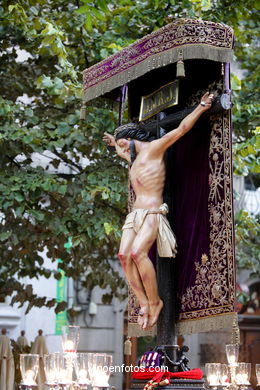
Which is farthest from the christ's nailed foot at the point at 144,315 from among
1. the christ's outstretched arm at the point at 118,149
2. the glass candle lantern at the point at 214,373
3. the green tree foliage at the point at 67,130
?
the green tree foliage at the point at 67,130

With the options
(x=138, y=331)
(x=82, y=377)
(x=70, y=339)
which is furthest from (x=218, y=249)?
(x=70, y=339)

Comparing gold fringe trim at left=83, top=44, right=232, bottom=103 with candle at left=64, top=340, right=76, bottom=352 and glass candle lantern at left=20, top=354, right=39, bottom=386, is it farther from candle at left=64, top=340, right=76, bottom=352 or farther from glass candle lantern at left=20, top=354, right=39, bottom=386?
glass candle lantern at left=20, top=354, right=39, bottom=386

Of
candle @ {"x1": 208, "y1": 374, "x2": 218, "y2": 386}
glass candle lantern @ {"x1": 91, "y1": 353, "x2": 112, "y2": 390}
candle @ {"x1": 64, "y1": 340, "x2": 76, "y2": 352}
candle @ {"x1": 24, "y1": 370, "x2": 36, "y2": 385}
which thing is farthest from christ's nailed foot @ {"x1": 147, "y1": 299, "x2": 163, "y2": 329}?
candle @ {"x1": 24, "y1": 370, "x2": 36, "y2": 385}

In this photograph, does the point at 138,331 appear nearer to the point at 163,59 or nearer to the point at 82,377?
the point at 82,377

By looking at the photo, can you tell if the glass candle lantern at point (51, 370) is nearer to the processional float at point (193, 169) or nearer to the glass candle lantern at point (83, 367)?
the glass candle lantern at point (83, 367)

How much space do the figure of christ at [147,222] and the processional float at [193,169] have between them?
0.12m

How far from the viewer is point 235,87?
10914 millimetres

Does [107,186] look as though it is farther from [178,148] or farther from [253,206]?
[253,206]

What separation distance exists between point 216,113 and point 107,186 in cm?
386

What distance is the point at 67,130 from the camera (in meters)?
11.5

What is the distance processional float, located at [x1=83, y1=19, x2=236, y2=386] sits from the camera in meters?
7.30

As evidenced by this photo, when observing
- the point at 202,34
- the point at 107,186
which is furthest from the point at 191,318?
the point at 107,186

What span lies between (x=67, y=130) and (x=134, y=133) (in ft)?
11.6

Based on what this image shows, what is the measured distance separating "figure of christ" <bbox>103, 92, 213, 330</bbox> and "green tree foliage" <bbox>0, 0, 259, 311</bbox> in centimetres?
283
